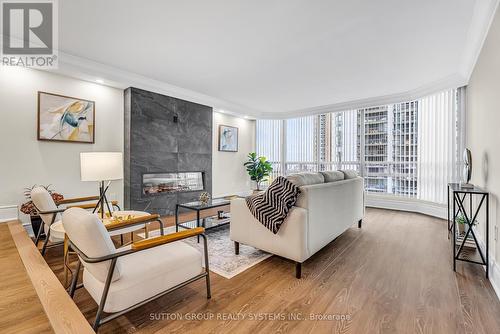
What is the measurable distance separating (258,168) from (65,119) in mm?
4702

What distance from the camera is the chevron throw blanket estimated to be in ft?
7.67

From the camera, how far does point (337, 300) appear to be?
194 centimetres

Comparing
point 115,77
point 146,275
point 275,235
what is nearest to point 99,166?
point 146,275

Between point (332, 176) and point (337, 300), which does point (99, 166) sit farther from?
point (332, 176)

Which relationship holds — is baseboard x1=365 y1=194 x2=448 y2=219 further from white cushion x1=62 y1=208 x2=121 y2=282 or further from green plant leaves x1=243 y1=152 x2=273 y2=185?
white cushion x1=62 y1=208 x2=121 y2=282

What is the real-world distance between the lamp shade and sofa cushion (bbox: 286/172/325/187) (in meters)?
1.78

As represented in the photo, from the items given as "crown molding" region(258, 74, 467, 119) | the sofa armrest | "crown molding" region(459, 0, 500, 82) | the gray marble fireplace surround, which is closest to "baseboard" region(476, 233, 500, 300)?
the sofa armrest

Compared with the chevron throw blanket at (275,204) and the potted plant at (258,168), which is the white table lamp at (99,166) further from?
the potted plant at (258,168)

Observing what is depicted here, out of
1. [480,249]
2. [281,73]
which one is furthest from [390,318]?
[281,73]

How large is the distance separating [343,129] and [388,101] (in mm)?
1247

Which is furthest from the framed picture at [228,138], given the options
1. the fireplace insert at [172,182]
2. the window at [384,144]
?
the fireplace insert at [172,182]

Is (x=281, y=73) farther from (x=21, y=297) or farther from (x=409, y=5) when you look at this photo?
(x=21, y=297)

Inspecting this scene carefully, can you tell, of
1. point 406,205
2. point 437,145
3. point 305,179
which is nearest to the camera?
point 305,179

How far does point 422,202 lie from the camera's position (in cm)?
502
